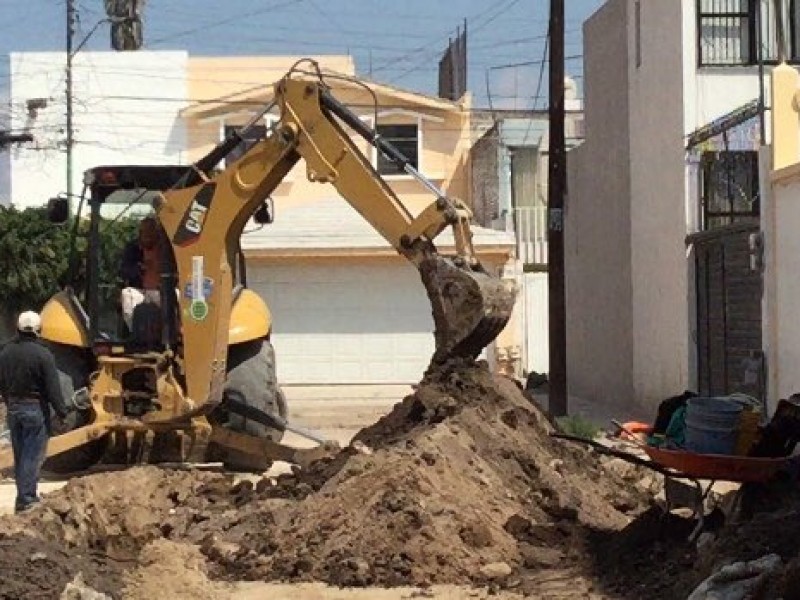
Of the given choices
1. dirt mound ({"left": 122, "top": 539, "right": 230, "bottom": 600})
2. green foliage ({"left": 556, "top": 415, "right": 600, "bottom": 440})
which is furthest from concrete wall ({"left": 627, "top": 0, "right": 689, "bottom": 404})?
dirt mound ({"left": 122, "top": 539, "right": 230, "bottom": 600})

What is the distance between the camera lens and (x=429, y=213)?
15492 mm

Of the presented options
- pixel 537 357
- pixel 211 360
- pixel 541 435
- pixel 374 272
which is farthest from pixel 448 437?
pixel 537 357

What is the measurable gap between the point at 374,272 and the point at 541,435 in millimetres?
19742

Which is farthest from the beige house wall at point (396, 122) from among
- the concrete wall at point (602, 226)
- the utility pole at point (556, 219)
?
the utility pole at point (556, 219)

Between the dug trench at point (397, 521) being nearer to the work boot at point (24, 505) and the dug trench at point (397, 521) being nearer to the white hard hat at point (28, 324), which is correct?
the work boot at point (24, 505)

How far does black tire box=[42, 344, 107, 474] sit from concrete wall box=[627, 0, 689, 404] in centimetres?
975

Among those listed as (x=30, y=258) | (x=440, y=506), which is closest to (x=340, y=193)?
(x=440, y=506)

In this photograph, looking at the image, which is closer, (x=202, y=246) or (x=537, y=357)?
(x=202, y=246)

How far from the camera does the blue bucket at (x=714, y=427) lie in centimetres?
1129

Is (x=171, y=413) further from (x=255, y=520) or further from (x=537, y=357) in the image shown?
(x=537, y=357)

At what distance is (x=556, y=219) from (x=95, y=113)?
25827 mm

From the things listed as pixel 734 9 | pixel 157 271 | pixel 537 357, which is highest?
pixel 734 9

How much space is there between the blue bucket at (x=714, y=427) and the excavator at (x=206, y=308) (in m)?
4.07

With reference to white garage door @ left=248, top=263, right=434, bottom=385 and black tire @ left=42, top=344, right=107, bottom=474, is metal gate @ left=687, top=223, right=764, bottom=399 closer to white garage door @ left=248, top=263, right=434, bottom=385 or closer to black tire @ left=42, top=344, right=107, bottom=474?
black tire @ left=42, top=344, right=107, bottom=474
